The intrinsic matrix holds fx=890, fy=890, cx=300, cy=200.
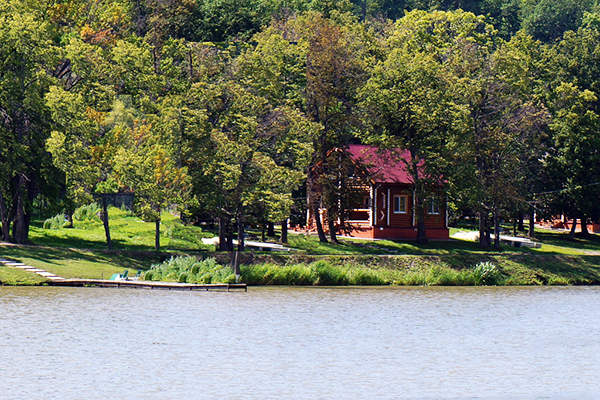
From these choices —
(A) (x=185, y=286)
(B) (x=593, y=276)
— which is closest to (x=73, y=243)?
(A) (x=185, y=286)

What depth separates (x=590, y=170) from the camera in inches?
2972

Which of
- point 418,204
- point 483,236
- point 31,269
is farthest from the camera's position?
point 483,236

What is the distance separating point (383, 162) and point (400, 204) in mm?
6212

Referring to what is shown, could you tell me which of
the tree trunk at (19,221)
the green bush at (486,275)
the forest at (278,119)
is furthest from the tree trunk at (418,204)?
the tree trunk at (19,221)

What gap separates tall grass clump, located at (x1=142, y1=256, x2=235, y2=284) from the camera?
46.5 m

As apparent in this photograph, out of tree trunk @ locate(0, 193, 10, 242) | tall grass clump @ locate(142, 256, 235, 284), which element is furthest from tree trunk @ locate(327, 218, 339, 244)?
tree trunk @ locate(0, 193, 10, 242)

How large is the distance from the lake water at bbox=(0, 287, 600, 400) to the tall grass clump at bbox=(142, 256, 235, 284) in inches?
79.4

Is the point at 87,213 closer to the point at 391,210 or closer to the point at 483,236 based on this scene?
the point at 391,210

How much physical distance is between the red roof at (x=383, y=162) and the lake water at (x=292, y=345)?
803 inches

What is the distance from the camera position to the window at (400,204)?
71875mm

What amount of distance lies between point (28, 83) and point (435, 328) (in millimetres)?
30773

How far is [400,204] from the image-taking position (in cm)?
7206

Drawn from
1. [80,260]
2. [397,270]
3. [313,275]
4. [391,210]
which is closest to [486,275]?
[397,270]

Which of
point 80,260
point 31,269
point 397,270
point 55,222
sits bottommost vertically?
point 397,270
